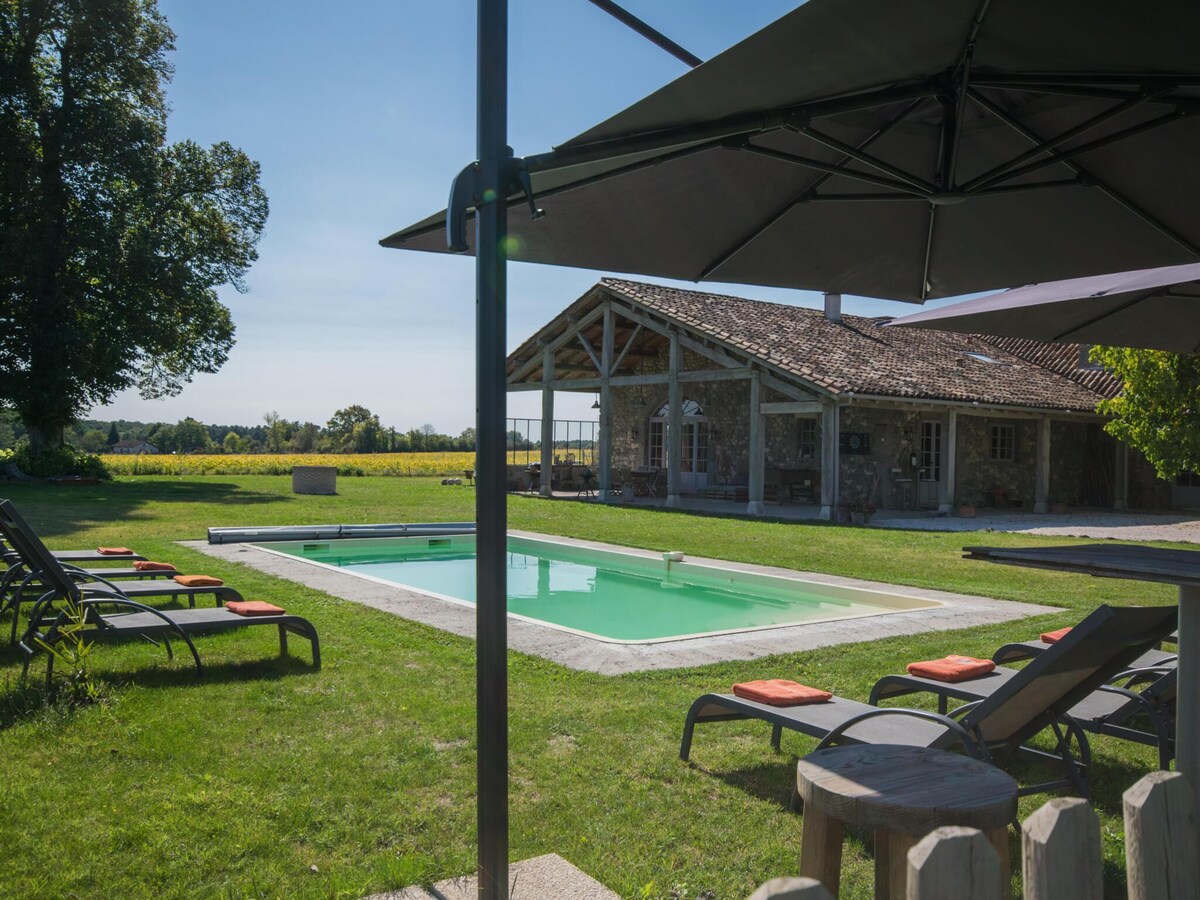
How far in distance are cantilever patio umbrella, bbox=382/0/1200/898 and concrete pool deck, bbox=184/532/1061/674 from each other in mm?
2585

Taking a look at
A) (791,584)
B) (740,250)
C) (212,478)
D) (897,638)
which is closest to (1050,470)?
(791,584)

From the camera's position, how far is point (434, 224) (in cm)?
335

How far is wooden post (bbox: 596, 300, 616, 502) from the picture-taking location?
2095 centimetres

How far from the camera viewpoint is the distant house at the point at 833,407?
18.0 meters

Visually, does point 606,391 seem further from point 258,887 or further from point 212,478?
point 258,887

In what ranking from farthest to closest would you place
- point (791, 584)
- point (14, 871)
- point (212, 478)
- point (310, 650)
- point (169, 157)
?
point (212, 478), point (169, 157), point (791, 584), point (310, 650), point (14, 871)

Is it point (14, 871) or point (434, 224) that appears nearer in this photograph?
point (14, 871)

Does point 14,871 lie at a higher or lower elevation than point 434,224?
lower

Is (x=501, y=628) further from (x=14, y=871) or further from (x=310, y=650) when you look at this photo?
(x=310, y=650)

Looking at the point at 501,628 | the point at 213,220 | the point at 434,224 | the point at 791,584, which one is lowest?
the point at 791,584

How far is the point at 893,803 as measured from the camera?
1.86m

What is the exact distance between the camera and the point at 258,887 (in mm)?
2826

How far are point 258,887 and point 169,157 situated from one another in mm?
28804

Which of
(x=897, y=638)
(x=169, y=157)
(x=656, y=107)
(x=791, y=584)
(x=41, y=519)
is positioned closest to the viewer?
(x=656, y=107)
